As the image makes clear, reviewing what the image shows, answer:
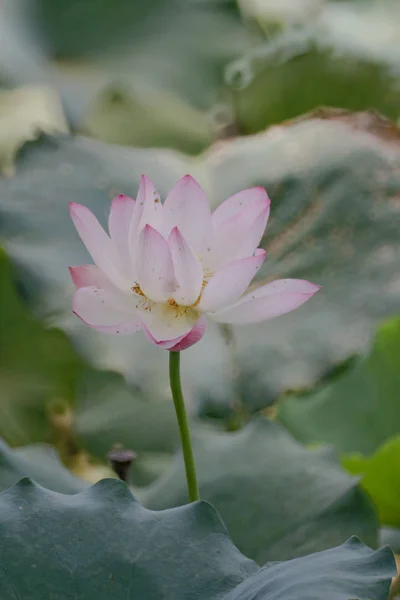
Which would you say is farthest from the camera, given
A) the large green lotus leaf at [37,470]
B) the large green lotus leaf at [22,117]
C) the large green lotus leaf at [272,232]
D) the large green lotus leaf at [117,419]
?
the large green lotus leaf at [22,117]

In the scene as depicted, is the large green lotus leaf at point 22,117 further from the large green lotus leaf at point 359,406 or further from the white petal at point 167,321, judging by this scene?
the white petal at point 167,321

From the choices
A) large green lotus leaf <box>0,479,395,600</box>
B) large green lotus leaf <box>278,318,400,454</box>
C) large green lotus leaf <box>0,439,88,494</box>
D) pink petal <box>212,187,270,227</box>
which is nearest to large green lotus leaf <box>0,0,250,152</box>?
large green lotus leaf <box>278,318,400,454</box>

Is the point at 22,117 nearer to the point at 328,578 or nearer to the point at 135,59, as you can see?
the point at 135,59

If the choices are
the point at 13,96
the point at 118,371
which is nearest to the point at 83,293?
the point at 118,371

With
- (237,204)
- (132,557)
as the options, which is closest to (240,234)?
(237,204)

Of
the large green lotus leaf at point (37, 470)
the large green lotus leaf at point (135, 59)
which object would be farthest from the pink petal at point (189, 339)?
the large green lotus leaf at point (135, 59)

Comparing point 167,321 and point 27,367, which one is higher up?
point 167,321

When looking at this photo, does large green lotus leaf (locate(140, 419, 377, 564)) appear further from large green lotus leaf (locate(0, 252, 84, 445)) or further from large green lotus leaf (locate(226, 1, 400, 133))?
large green lotus leaf (locate(226, 1, 400, 133))
